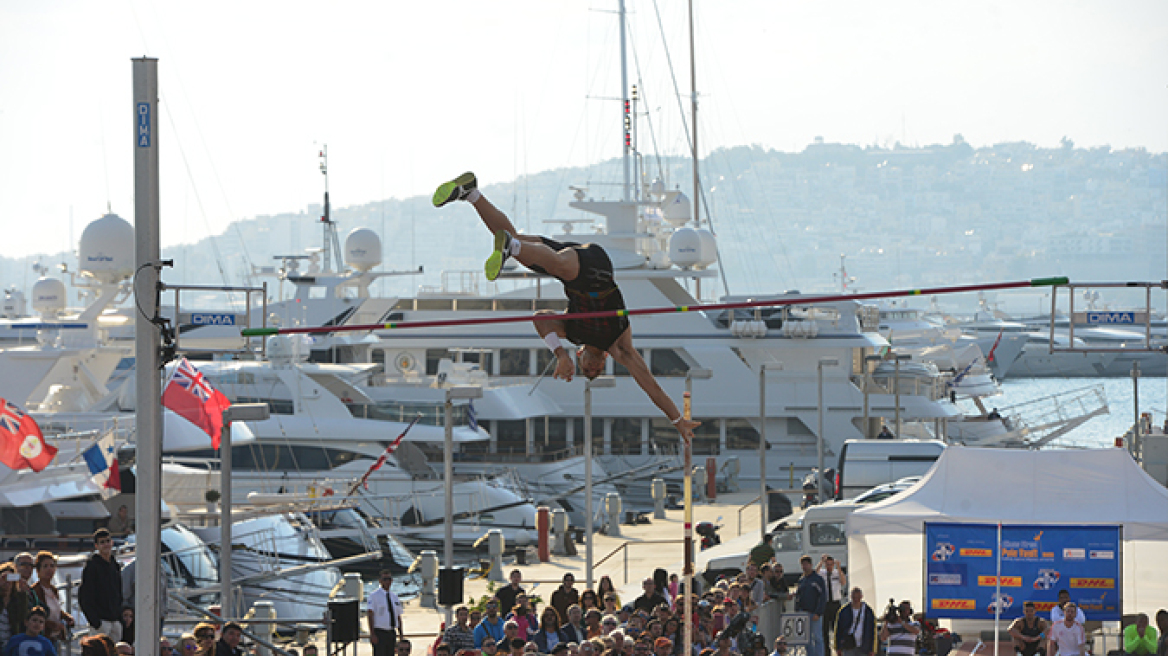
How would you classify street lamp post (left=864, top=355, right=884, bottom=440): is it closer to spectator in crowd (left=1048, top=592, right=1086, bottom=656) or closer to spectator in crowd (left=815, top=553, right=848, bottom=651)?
spectator in crowd (left=815, top=553, right=848, bottom=651)

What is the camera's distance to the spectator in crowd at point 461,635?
10.6m

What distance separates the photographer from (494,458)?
3222cm

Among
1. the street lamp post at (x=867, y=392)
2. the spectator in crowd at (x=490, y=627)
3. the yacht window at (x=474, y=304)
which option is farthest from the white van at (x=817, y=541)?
the yacht window at (x=474, y=304)

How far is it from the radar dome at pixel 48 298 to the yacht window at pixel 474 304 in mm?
10960

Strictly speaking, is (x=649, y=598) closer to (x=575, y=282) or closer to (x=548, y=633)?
(x=548, y=633)

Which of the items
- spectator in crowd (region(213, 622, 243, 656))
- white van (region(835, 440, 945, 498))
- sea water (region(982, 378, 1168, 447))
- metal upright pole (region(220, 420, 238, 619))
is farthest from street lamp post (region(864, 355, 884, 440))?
sea water (region(982, 378, 1168, 447))

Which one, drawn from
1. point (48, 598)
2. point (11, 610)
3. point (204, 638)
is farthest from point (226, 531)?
point (204, 638)

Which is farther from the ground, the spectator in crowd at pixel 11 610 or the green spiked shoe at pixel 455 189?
the green spiked shoe at pixel 455 189

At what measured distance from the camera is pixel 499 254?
6602mm

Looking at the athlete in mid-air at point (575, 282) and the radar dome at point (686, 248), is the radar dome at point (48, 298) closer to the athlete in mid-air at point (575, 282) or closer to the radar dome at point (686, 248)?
the radar dome at point (686, 248)

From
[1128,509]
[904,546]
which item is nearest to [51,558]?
[904,546]

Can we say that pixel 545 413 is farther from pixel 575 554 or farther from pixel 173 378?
pixel 173 378

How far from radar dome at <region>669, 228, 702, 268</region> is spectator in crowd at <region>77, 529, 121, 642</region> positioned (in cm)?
2580

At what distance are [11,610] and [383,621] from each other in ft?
12.4
